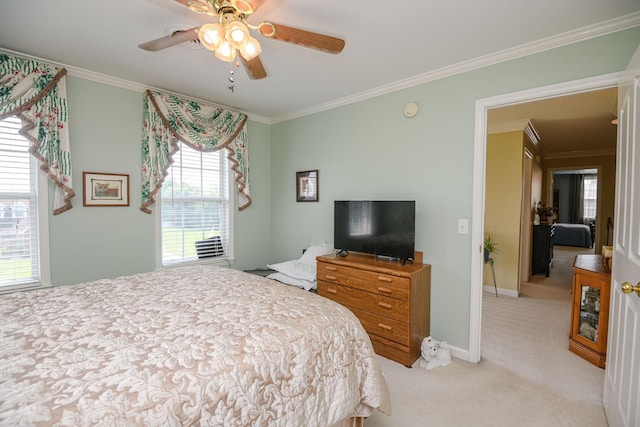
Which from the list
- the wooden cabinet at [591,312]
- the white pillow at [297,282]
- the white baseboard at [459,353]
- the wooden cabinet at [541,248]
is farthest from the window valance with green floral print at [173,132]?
the wooden cabinet at [541,248]

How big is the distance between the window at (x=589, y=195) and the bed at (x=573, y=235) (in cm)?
178

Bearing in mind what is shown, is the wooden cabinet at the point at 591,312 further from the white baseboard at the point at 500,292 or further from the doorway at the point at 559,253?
the white baseboard at the point at 500,292

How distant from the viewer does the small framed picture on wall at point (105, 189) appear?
2787 mm

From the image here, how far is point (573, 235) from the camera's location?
880cm

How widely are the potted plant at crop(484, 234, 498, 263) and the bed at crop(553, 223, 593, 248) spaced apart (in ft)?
20.5

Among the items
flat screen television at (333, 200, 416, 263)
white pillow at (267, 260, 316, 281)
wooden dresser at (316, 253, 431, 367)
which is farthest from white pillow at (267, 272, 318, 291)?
flat screen television at (333, 200, 416, 263)

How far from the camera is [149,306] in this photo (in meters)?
1.63

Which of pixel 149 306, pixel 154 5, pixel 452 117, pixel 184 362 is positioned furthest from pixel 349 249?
pixel 154 5

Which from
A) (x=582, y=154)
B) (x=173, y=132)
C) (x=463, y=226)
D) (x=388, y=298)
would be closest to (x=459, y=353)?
(x=388, y=298)

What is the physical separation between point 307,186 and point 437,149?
169cm

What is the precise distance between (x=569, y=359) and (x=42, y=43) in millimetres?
4987

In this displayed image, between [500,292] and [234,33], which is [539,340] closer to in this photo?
[500,292]

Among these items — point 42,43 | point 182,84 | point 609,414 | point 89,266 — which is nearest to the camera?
point 609,414

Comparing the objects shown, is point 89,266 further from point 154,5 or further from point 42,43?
point 154,5
